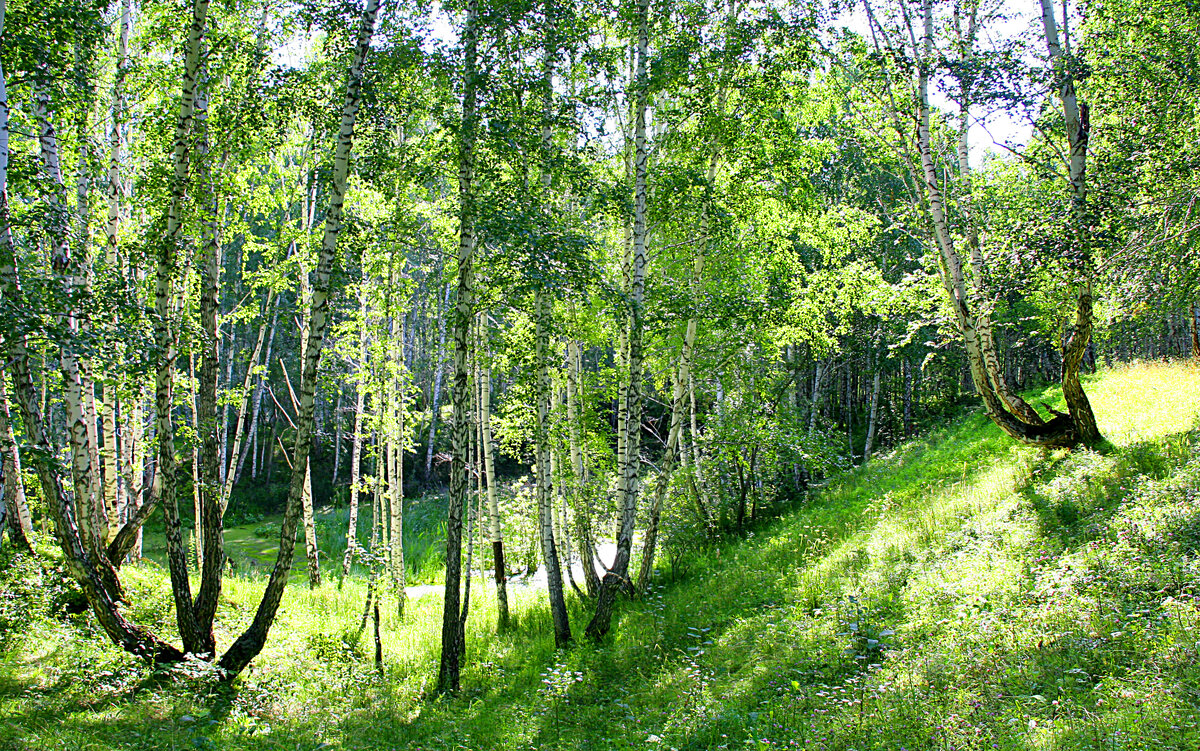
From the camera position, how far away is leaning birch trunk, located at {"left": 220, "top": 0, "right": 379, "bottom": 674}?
6316mm

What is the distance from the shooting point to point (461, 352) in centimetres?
720

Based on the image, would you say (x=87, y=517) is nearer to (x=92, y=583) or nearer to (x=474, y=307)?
(x=92, y=583)

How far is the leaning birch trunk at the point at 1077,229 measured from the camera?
7.11 meters

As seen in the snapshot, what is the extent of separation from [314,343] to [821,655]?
6082 mm

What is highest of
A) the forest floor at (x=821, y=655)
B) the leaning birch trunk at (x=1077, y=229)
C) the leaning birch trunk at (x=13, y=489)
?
the leaning birch trunk at (x=1077, y=229)

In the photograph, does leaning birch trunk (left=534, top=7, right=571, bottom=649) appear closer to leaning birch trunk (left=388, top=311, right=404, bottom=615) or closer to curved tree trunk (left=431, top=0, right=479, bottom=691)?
curved tree trunk (left=431, top=0, right=479, bottom=691)

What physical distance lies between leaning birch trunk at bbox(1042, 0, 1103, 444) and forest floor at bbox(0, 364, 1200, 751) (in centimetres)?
58

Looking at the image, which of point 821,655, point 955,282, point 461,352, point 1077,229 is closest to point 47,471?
point 461,352

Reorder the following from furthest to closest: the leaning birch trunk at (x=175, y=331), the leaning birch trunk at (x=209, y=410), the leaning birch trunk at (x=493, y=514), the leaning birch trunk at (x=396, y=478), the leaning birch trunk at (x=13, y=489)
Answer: the leaning birch trunk at (x=396, y=478), the leaning birch trunk at (x=493, y=514), the leaning birch trunk at (x=209, y=410), the leaning birch trunk at (x=175, y=331), the leaning birch trunk at (x=13, y=489)

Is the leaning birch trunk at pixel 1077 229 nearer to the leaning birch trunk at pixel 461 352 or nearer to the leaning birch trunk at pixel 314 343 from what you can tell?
the leaning birch trunk at pixel 461 352

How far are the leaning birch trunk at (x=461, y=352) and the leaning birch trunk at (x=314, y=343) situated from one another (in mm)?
1109

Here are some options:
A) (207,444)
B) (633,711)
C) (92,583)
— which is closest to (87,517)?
(92,583)

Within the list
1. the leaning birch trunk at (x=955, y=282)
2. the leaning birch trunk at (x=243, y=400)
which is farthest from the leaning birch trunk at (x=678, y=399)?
the leaning birch trunk at (x=243, y=400)

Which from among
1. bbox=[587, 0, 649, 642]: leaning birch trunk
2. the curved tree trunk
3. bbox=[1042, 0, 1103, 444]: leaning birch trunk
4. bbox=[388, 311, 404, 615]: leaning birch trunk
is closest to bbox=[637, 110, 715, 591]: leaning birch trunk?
bbox=[587, 0, 649, 642]: leaning birch trunk
